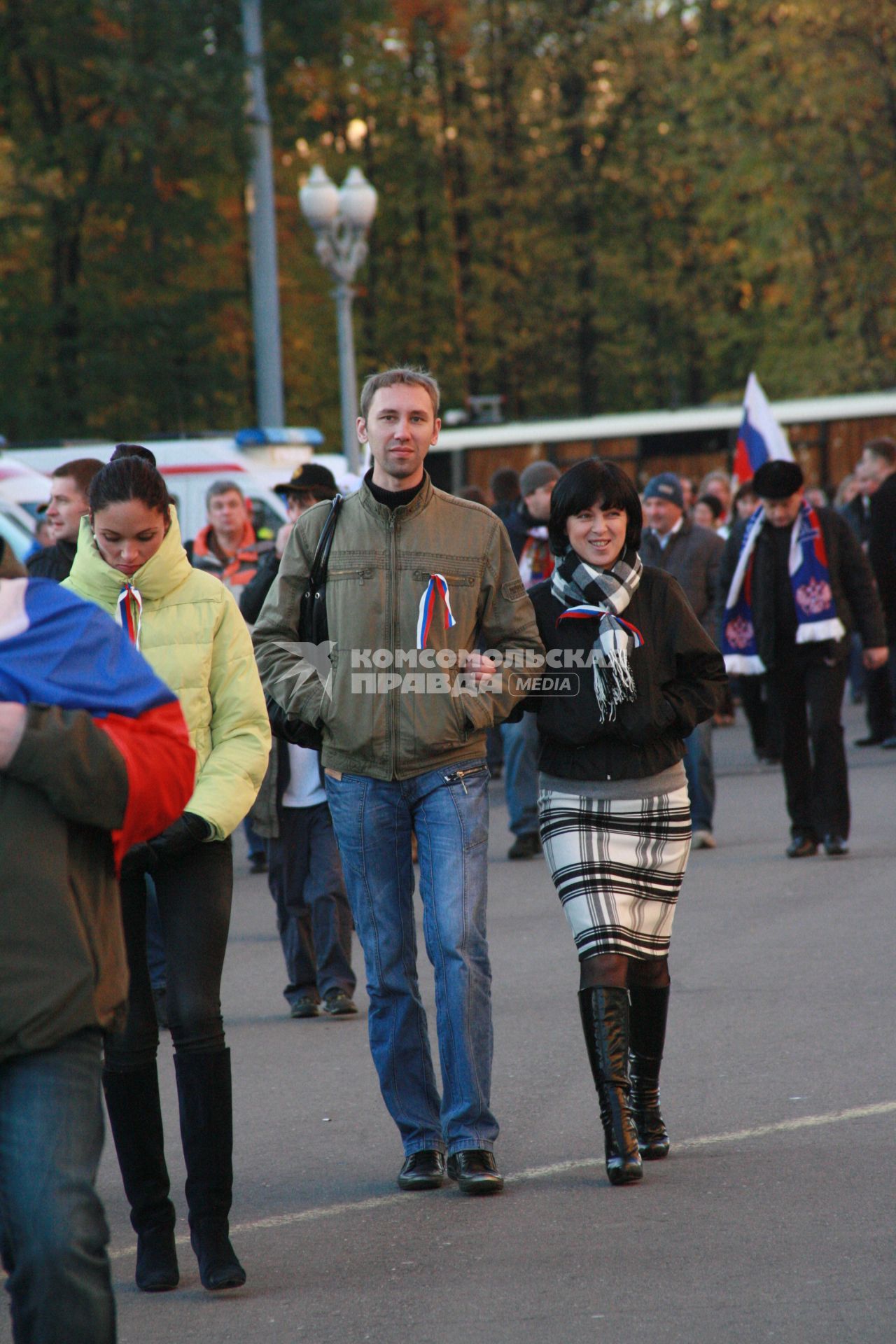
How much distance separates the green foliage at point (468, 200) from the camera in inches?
1090

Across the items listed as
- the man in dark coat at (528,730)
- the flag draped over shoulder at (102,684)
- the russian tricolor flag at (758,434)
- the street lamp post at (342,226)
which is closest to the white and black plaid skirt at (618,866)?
the flag draped over shoulder at (102,684)

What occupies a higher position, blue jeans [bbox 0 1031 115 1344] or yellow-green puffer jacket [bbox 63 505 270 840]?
yellow-green puffer jacket [bbox 63 505 270 840]

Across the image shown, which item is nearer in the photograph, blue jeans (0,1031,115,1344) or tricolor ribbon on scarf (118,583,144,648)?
blue jeans (0,1031,115,1344)

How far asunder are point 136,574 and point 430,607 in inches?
34.9

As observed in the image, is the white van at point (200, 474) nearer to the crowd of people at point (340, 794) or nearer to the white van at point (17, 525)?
the white van at point (17, 525)

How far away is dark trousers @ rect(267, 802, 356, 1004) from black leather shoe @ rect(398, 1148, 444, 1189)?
2255mm

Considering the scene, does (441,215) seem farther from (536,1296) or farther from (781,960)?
(536,1296)

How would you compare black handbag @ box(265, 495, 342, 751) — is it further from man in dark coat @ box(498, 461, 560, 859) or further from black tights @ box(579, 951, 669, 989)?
man in dark coat @ box(498, 461, 560, 859)

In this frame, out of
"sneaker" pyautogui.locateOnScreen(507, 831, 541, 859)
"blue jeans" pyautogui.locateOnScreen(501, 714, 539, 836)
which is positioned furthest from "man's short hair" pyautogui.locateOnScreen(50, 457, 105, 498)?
"sneaker" pyautogui.locateOnScreen(507, 831, 541, 859)

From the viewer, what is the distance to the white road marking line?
482 centimetres

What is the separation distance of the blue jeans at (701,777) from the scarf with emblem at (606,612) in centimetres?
507

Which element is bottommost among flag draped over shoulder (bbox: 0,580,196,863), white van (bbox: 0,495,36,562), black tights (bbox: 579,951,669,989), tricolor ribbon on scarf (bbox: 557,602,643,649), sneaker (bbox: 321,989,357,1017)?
sneaker (bbox: 321,989,357,1017)

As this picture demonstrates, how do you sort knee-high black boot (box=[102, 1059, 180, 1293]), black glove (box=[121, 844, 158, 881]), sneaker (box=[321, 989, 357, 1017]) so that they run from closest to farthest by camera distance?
black glove (box=[121, 844, 158, 881]) < knee-high black boot (box=[102, 1059, 180, 1293]) < sneaker (box=[321, 989, 357, 1017])

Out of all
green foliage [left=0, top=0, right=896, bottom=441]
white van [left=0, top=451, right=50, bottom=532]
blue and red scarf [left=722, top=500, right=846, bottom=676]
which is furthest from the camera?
green foliage [left=0, top=0, right=896, bottom=441]
